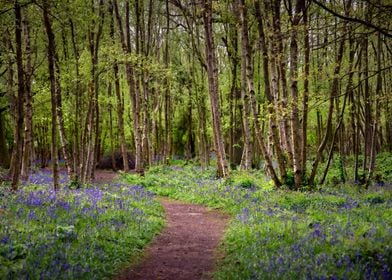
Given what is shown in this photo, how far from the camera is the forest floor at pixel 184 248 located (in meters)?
7.84

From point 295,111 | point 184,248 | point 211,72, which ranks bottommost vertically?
point 184,248

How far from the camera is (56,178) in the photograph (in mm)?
14508

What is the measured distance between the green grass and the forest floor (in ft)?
1.42

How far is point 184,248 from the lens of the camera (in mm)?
9875

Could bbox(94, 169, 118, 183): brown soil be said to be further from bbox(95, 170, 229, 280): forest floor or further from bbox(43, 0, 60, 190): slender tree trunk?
bbox(95, 170, 229, 280): forest floor

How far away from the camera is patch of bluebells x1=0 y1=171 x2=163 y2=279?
255 inches

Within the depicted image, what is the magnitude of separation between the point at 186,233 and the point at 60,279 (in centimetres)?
581

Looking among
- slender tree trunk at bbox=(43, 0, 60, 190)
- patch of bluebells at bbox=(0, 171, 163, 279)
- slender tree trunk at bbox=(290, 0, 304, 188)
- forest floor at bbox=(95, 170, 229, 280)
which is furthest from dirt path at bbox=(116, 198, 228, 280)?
slender tree trunk at bbox=(43, 0, 60, 190)

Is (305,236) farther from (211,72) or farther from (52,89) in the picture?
(211,72)

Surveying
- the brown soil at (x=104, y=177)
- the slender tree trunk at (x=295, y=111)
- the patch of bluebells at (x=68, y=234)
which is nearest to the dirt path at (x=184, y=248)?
the patch of bluebells at (x=68, y=234)

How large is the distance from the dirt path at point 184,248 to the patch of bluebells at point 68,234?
377 millimetres

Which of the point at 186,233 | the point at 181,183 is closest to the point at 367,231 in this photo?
the point at 186,233

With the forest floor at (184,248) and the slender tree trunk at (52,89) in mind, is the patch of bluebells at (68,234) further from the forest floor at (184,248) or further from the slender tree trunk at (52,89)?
the slender tree trunk at (52,89)

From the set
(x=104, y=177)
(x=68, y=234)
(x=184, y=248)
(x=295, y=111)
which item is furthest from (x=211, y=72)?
(x=68, y=234)
